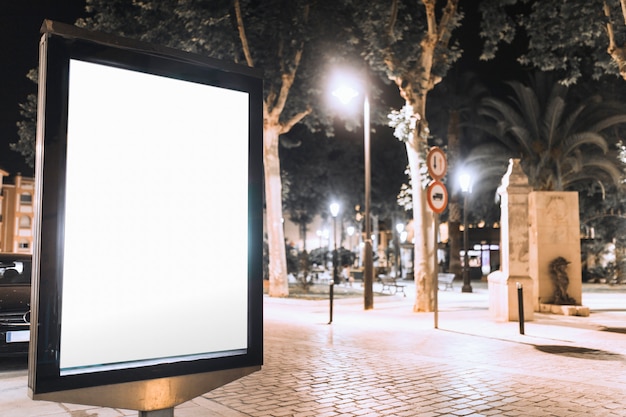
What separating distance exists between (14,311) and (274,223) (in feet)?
48.2

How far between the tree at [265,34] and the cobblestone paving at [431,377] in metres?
11.5

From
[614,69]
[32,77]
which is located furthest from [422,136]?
[32,77]

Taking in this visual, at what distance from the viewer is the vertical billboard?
112 inches

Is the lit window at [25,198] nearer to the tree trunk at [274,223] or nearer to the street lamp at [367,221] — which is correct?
the tree trunk at [274,223]

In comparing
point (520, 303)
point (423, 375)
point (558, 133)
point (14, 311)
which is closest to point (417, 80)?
point (520, 303)

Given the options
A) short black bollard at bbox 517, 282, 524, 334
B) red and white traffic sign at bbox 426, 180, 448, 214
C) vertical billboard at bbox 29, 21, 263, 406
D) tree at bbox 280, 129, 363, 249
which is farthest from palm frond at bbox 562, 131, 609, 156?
vertical billboard at bbox 29, 21, 263, 406

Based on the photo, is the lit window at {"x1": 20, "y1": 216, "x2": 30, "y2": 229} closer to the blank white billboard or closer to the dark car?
the dark car

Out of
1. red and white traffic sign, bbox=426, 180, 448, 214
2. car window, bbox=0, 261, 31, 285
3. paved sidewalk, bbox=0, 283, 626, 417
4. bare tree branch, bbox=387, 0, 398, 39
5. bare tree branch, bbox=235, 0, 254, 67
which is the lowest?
paved sidewalk, bbox=0, 283, 626, 417

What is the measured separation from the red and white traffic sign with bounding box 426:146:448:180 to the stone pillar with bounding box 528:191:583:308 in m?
4.35

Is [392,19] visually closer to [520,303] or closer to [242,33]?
[242,33]

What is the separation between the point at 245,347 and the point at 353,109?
76.6ft

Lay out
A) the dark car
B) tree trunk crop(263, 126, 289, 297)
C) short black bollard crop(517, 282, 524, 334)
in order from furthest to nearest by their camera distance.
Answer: tree trunk crop(263, 126, 289, 297) → short black bollard crop(517, 282, 524, 334) → the dark car

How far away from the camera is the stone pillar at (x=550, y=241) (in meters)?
15.0

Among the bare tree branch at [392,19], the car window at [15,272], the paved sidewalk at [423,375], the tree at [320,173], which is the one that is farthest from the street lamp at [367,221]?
the tree at [320,173]
